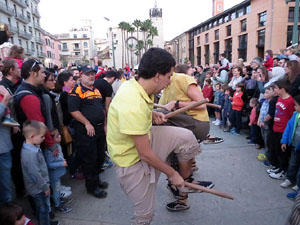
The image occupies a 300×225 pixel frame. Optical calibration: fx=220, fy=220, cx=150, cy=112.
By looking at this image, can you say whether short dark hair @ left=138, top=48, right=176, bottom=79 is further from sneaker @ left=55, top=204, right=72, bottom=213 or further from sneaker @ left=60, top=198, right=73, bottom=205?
sneaker @ left=60, top=198, right=73, bottom=205

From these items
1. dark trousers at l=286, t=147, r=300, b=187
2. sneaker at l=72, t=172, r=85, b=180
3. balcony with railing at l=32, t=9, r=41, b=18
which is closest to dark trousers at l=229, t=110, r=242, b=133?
dark trousers at l=286, t=147, r=300, b=187

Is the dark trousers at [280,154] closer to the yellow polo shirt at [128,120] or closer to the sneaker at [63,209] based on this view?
the yellow polo shirt at [128,120]

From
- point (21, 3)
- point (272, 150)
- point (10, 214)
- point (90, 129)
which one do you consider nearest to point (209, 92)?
point (272, 150)

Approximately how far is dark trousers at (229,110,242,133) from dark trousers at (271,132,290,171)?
2.35 meters

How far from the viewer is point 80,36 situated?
8694 centimetres

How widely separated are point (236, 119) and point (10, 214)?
19.4 feet

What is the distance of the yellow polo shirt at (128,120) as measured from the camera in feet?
5.27

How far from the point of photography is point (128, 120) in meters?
1.61

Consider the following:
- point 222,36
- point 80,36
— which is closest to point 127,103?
point 222,36

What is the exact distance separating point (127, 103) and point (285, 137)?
121 inches

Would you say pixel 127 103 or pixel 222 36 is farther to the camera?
pixel 222 36

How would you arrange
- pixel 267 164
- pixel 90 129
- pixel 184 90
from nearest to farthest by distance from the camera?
pixel 184 90 → pixel 90 129 → pixel 267 164

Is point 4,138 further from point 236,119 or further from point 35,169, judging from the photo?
point 236,119

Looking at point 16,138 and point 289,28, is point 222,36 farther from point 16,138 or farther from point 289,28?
point 16,138
